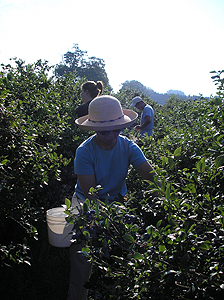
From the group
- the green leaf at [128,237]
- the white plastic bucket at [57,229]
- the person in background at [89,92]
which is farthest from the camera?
the person in background at [89,92]

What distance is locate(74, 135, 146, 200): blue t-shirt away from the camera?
2.03 meters

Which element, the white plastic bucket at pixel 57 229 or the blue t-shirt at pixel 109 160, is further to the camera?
the white plastic bucket at pixel 57 229

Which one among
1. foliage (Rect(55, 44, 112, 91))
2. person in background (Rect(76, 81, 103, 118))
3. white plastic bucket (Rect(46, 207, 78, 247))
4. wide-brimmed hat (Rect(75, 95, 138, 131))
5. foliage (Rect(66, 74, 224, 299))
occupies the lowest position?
white plastic bucket (Rect(46, 207, 78, 247))

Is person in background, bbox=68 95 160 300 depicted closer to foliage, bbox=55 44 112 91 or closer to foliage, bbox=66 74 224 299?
foliage, bbox=66 74 224 299

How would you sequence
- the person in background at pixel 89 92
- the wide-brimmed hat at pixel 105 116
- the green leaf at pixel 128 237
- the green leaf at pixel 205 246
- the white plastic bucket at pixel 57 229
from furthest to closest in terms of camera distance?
1. the person in background at pixel 89 92
2. the white plastic bucket at pixel 57 229
3. the wide-brimmed hat at pixel 105 116
4. the green leaf at pixel 128 237
5. the green leaf at pixel 205 246

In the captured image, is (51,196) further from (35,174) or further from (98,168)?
(98,168)

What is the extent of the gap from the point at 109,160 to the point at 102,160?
5cm

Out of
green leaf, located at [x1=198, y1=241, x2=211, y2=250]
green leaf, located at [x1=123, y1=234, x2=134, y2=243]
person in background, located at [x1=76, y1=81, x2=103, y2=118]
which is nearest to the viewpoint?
green leaf, located at [x1=198, y1=241, x2=211, y2=250]

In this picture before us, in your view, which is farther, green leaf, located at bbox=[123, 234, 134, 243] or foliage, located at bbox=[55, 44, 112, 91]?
foliage, located at bbox=[55, 44, 112, 91]

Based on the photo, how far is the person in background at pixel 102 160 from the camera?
1940 mm

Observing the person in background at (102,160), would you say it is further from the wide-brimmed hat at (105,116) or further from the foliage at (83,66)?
the foliage at (83,66)

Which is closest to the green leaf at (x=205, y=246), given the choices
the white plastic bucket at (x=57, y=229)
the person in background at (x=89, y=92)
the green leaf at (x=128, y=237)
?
the green leaf at (x=128, y=237)

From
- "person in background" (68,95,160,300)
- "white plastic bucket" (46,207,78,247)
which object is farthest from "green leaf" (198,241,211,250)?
"white plastic bucket" (46,207,78,247)

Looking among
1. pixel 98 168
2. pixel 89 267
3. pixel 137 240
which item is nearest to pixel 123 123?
pixel 98 168
